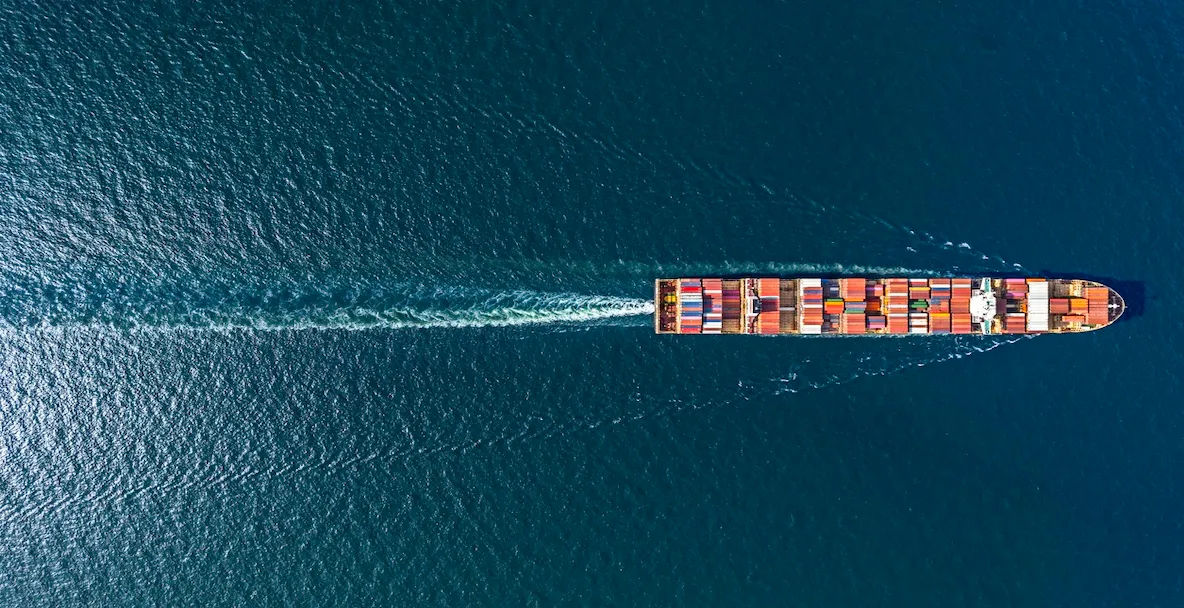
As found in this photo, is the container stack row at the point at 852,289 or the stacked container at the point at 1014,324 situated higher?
the container stack row at the point at 852,289

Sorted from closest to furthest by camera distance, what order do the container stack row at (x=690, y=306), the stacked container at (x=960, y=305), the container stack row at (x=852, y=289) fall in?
the container stack row at (x=690, y=306) → the container stack row at (x=852, y=289) → the stacked container at (x=960, y=305)

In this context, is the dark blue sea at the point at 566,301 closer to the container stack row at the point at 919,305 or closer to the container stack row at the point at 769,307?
the container stack row at the point at 919,305

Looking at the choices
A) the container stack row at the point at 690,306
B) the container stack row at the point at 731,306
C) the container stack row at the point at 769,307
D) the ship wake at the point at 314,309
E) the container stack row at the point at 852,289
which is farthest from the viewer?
the ship wake at the point at 314,309

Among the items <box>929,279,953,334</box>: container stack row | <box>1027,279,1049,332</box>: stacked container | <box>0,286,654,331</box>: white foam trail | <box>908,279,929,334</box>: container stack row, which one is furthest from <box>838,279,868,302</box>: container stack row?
<box>0,286,654,331</box>: white foam trail

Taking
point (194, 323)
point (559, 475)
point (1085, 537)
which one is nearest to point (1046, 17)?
point (1085, 537)

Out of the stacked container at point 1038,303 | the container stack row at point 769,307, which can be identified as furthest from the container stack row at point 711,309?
the stacked container at point 1038,303

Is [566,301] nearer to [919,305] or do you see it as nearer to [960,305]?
[919,305]
